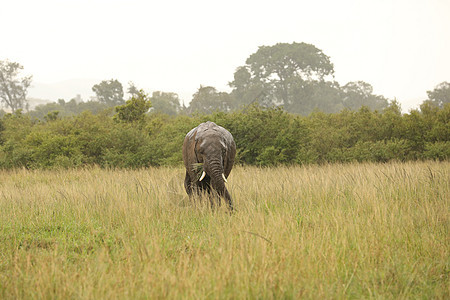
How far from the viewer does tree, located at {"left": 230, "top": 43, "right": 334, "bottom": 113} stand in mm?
57744

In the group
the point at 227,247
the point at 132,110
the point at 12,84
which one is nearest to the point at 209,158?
the point at 227,247

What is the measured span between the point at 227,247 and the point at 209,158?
215 centimetres

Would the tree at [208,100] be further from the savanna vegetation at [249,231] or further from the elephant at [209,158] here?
the elephant at [209,158]

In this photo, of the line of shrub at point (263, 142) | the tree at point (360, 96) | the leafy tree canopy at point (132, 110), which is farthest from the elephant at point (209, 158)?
the tree at point (360, 96)

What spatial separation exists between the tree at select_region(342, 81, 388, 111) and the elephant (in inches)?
2274

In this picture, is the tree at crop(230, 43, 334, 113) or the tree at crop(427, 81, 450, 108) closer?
the tree at crop(427, 81, 450, 108)

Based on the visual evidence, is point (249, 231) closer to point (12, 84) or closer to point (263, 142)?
point (263, 142)

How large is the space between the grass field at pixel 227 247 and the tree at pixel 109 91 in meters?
52.5

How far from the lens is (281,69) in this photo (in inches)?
2381

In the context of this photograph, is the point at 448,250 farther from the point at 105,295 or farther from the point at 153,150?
the point at 153,150

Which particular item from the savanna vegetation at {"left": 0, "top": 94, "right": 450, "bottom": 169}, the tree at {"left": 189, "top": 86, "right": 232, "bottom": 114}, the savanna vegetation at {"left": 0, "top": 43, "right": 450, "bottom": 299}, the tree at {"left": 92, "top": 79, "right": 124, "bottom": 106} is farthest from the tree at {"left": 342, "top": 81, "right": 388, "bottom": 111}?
the savanna vegetation at {"left": 0, "top": 43, "right": 450, "bottom": 299}

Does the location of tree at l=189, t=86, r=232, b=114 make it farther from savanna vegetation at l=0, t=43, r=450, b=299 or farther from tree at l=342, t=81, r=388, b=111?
savanna vegetation at l=0, t=43, r=450, b=299

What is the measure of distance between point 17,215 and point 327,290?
5.32 metres

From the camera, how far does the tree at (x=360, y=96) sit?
2361 inches
